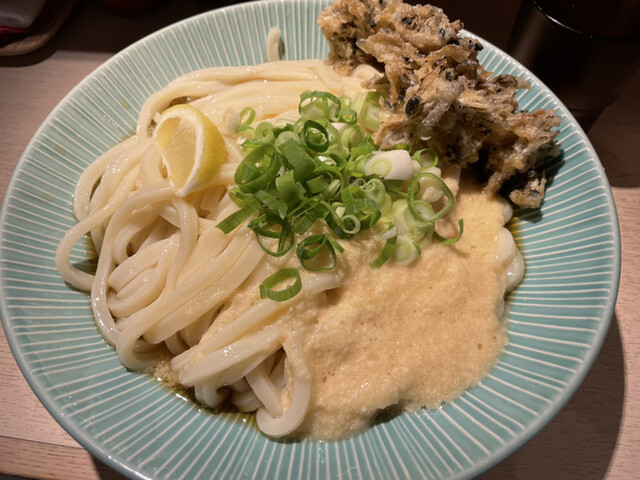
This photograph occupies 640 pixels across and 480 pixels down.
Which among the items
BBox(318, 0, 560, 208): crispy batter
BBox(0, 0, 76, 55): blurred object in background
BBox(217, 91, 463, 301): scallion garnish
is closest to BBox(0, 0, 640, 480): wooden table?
BBox(0, 0, 76, 55): blurred object in background

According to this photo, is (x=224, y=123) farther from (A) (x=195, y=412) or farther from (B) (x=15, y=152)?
(B) (x=15, y=152)

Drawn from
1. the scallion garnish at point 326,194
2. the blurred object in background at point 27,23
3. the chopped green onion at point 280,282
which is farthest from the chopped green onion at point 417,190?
the blurred object in background at point 27,23

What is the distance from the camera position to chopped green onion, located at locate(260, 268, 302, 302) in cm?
189

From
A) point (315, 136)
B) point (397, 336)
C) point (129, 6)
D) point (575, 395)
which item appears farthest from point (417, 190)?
point (129, 6)

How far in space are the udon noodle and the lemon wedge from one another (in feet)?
0.32

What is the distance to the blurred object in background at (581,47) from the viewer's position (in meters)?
2.45

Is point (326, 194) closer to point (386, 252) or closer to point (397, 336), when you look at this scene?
point (386, 252)

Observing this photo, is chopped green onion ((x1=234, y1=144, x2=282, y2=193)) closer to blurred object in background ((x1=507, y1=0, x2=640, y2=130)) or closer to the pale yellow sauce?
the pale yellow sauce

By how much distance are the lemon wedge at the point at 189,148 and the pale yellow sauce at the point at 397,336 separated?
0.71 meters

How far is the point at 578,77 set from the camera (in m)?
2.65

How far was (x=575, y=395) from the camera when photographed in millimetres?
2221

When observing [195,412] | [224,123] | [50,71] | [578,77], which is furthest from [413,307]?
[50,71]

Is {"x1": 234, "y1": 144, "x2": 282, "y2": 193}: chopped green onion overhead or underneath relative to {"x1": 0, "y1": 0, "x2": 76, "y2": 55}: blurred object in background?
overhead

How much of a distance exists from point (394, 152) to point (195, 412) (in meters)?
1.43
